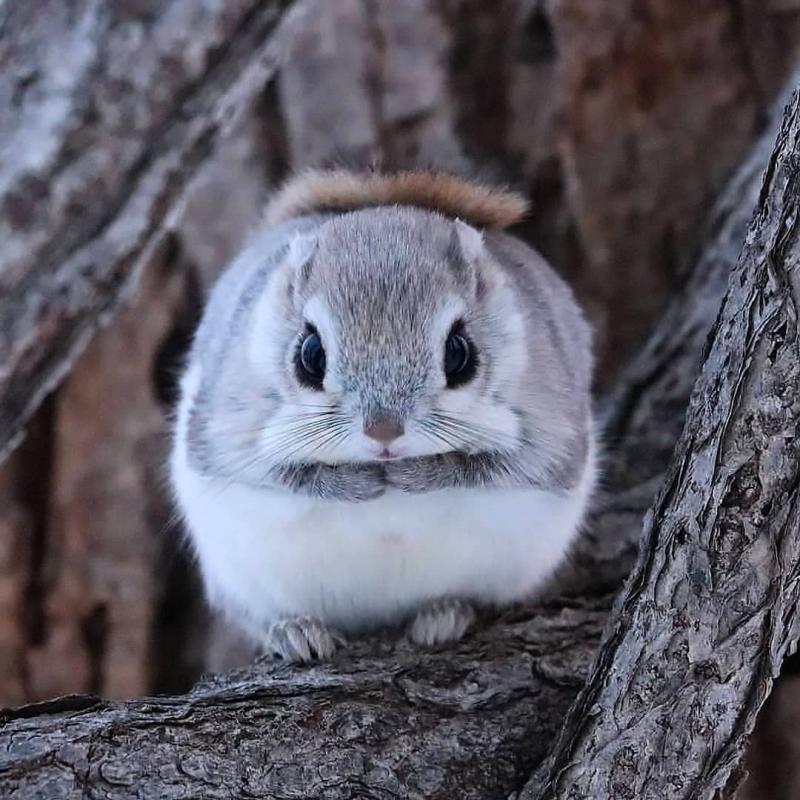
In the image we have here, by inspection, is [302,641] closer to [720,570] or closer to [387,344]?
[387,344]

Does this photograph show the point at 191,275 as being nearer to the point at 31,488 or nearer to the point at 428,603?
the point at 31,488

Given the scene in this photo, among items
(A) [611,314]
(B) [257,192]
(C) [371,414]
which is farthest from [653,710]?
(B) [257,192]

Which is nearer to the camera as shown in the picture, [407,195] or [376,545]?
[376,545]

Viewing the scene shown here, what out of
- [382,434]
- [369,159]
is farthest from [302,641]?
[369,159]

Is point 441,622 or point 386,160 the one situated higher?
point 386,160

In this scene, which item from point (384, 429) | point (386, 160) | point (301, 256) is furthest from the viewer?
point (386, 160)

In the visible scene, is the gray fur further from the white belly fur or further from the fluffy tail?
the fluffy tail

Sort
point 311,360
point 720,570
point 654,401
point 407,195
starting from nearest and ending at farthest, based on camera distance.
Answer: point 720,570 < point 311,360 < point 407,195 < point 654,401

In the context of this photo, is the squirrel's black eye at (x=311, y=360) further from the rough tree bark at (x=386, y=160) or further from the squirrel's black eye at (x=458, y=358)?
the rough tree bark at (x=386, y=160)
